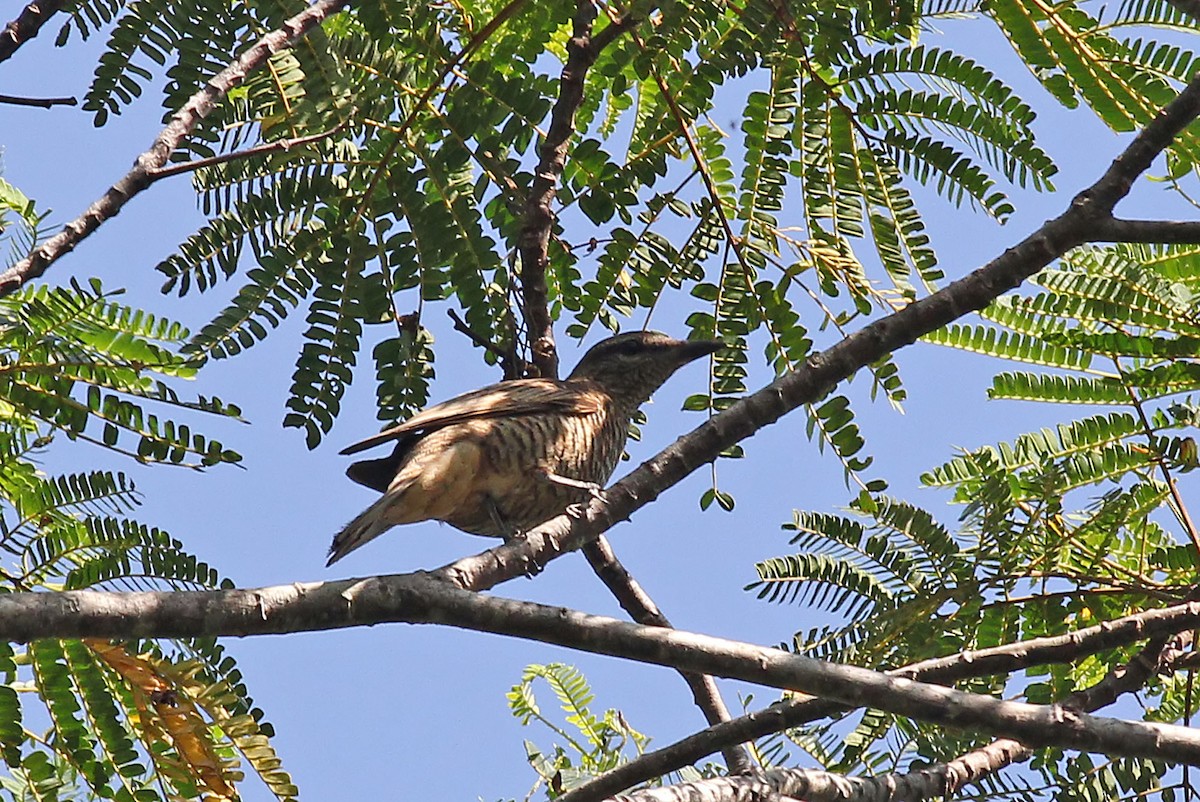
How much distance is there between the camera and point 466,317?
3.88 m

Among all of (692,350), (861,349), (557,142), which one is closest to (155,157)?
(557,142)

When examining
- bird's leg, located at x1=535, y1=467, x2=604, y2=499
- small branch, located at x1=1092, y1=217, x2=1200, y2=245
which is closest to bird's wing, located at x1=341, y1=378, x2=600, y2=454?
bird's leg, located at x1=535, y1=467, x2=604, y2=499

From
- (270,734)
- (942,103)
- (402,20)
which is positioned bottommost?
(270,734)

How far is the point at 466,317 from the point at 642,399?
258 cm

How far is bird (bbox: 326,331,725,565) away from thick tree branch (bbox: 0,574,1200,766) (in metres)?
1.90

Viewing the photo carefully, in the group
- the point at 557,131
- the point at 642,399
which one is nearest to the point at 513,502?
the point at 642,399

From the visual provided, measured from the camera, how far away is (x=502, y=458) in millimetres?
5410

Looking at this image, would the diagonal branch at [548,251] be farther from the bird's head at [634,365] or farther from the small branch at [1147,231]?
the small branch at [1147,231]

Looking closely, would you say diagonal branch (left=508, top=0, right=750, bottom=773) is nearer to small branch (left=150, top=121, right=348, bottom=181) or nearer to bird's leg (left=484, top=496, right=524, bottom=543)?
bird's leg (left=484, top=496, right=524, bottom=543)

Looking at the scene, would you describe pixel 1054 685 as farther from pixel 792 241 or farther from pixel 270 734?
pixel 270 734

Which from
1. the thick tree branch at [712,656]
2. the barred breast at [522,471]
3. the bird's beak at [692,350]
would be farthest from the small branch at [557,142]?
the thick tree branch at [712,656]

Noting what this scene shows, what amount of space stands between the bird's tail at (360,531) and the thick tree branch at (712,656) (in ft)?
5.28

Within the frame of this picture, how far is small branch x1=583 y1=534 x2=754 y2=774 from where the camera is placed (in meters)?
5.05

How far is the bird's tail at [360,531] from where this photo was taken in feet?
14.9
